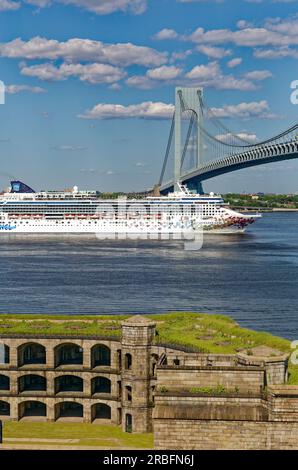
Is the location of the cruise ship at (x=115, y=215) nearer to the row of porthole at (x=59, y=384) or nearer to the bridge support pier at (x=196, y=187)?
the bridge support pier at (x=196, y=187)

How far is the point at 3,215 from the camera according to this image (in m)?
102

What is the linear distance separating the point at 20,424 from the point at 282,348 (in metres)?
8.29

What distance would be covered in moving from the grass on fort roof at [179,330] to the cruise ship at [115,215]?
6909cm

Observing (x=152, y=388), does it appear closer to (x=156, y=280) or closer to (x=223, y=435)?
(x=223, y=435)

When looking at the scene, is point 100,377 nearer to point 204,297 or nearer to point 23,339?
point 23,339

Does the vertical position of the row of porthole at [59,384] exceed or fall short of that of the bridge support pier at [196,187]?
it falls short

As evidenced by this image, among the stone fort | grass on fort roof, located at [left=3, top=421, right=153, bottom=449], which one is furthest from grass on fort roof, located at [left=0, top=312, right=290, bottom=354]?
grass on fort roof, located at [left=3, top=421, right=153, bottom=449]

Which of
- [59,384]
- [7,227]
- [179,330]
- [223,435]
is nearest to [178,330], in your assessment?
[179,330]

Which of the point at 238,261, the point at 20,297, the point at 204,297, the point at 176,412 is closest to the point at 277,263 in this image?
the point at 238,261

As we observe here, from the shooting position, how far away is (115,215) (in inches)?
3922

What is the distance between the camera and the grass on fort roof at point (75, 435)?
21.3 metres

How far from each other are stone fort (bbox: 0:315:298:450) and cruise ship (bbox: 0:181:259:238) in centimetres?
7187

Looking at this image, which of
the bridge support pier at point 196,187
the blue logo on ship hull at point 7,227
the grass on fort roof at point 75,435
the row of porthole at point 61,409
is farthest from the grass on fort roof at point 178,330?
the bridge support pier at point 196,187
